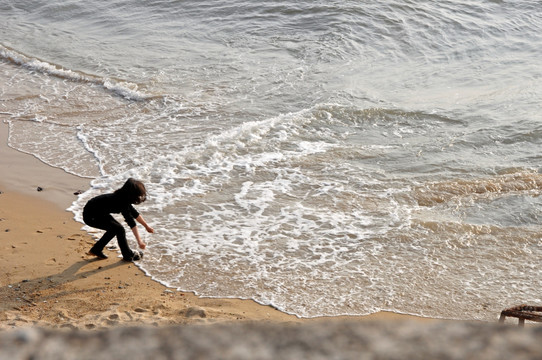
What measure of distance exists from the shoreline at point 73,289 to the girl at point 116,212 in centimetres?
17

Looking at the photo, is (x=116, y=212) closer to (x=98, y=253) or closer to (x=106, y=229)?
(x=106, y=229)

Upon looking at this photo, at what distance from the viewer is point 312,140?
11641mm

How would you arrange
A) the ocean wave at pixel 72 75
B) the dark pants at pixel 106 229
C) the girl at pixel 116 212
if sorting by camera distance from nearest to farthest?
the girl at pixel 116 212 → the dark pants at pixel 106 229 → the ocean wave at pixel 72 75

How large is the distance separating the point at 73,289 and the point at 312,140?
614 cm

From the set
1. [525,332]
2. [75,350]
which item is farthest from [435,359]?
[75,350]

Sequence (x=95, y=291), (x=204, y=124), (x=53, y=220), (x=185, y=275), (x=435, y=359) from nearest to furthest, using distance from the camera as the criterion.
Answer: (x=435, y=359)
(x=95, y=291)
(x=185, y=275)
(x=53, y=220)
(x=204, y=124)

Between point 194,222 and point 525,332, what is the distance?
7.87 meters

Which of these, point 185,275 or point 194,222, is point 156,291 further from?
point 194,222

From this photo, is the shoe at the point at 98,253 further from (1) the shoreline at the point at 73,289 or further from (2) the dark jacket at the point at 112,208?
(2) the dark jacket at the point at 112,208

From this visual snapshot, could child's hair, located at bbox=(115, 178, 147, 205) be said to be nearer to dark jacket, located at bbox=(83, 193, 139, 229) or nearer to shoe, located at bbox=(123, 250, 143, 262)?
dark jacket, located at bbox=(83, 193, 139, 229)

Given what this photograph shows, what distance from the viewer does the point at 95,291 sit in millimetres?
6637

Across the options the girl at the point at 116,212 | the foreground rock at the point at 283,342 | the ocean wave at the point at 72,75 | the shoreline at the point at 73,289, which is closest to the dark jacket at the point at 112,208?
the girl at the point at 116,212

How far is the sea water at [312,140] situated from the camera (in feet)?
23.9

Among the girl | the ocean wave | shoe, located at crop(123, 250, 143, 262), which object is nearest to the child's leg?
the girl
